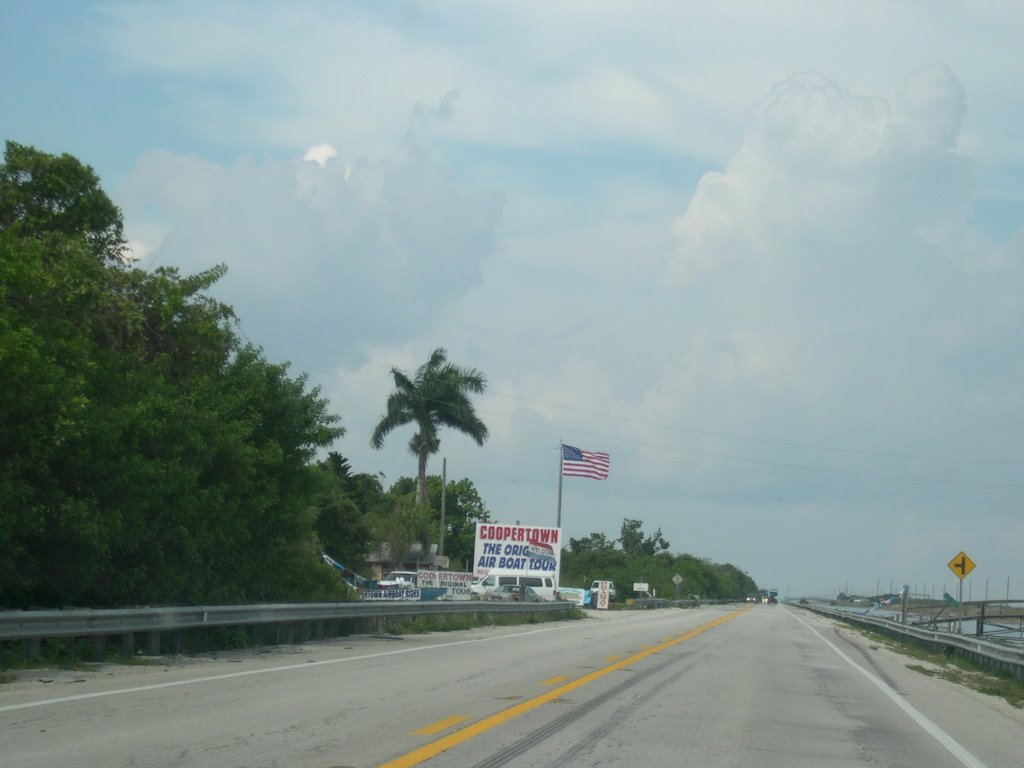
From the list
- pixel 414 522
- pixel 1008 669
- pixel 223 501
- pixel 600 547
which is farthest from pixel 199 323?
pixel 600 547

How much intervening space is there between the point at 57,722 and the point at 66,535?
7.61 metres

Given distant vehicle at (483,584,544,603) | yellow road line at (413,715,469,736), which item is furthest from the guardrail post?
distant vehicle at (483,584,544,603)

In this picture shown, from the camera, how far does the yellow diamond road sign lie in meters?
36.6

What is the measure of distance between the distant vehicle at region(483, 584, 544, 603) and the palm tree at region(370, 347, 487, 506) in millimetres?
15983

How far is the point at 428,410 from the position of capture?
69.1m

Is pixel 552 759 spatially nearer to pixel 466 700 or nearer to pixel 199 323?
pixel 466 700

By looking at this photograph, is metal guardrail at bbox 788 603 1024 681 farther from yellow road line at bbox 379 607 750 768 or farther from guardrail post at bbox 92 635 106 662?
guardrail post at bbox 92 635 106 662

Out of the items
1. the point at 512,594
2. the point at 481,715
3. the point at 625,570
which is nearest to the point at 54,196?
the point at 481,715

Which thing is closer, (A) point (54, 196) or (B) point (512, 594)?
(A) point (54, 196)

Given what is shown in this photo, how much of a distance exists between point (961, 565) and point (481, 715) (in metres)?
28.7

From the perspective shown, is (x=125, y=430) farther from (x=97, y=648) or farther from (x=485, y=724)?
(x=485, y=724)

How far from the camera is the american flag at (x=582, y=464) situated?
61156mm

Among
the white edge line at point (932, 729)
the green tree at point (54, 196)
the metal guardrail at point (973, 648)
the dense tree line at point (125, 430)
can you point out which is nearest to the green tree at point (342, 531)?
the dense tree line at point (125, 430)

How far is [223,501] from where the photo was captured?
2331cm
